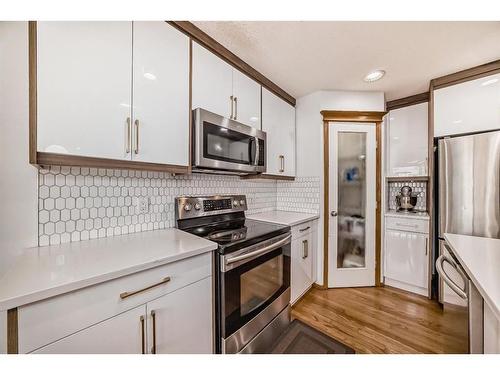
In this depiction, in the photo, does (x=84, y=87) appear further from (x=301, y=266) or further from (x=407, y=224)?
(x=407, y=224)

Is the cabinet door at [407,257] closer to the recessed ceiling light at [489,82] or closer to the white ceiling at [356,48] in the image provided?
the recessed ceiling light at [489,82]

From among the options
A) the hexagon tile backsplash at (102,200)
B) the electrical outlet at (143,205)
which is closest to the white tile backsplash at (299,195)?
the hexagon tile backsplash at (102,200)

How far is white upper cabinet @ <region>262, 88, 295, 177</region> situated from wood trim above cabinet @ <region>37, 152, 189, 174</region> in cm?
112

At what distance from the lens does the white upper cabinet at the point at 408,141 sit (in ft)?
7.83

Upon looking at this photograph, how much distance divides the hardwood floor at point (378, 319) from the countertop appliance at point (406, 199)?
97 cm

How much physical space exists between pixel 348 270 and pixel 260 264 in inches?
58.8

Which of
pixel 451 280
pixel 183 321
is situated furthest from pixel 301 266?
pixel 183 321

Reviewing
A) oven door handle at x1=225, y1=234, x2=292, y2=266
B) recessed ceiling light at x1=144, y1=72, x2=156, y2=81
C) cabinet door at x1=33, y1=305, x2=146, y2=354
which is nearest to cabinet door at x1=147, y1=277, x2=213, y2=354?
cabinet door at x1=33, y1=305, x2=146, y2=354

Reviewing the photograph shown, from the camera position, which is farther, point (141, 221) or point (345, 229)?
point (345, 229)

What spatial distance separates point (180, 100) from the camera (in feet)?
4.36

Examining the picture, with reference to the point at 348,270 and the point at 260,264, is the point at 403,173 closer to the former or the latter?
the point at 348,270
